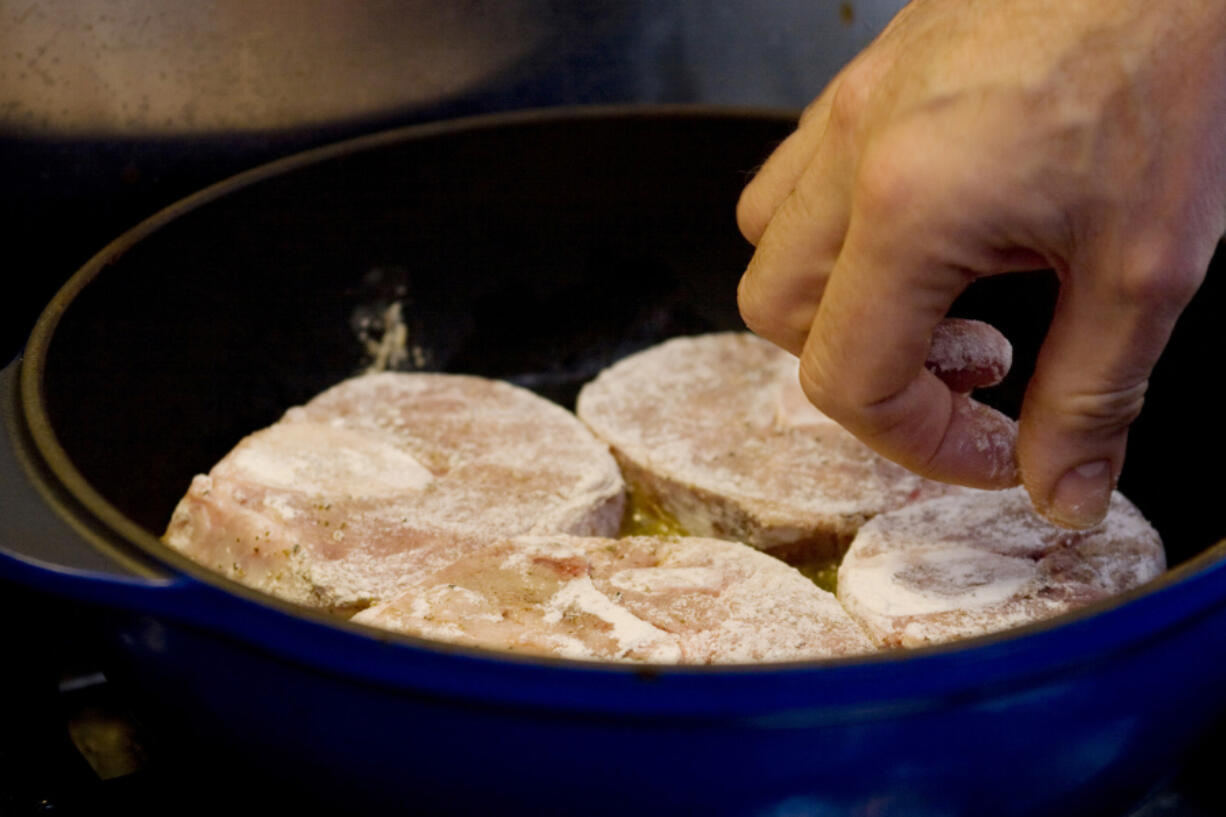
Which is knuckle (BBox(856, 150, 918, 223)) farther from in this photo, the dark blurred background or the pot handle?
the dark blurred background

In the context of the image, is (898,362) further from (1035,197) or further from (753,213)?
(753,213)

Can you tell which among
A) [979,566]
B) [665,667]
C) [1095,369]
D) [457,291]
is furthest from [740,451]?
[665,667]

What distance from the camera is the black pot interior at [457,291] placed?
56.4 inches

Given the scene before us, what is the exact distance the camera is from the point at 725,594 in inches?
48.8

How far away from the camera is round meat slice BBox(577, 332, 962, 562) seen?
1.46 m

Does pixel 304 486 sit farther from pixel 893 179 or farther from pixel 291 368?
pixel 893 179

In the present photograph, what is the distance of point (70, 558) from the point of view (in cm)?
84

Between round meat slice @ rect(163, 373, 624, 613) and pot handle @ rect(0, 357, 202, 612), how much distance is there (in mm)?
420

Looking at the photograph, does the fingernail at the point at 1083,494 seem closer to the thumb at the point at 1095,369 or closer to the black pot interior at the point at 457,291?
the thumb at the point at 1095,369

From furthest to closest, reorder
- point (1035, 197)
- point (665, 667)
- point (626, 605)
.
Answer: point (626, 605) < point (1035, 197) < point (665, 667)

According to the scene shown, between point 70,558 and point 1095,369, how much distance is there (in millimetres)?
821

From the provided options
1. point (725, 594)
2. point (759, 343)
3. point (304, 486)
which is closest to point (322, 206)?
point (304, 486)

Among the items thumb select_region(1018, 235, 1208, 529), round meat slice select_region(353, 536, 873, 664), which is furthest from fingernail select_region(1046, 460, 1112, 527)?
round meat slice select_region(353, 536, 873, 664)

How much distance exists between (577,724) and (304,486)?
751 mm
